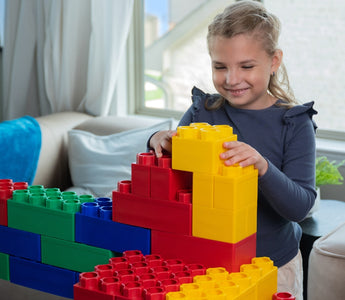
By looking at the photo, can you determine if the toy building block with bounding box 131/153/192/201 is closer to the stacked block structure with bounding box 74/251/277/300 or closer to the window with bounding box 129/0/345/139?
the stacked block structure with bounding box 74/251/277/300

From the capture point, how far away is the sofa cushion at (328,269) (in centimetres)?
163

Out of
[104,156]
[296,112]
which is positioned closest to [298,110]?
[296,112]

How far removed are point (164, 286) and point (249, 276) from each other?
5.4 inches

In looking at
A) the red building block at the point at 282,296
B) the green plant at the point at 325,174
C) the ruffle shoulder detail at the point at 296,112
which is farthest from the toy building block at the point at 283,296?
the green plant at the point at 325,174

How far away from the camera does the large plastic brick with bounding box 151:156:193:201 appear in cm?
100

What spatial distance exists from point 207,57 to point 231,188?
220cm

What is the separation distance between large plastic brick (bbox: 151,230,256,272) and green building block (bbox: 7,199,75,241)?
18cm

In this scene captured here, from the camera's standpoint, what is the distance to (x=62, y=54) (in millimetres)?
3043

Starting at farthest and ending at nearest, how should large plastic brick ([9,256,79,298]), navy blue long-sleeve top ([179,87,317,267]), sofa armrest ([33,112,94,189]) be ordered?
1. sofa armrest ([33,112,94,189])
2. navy blue long-sleeve top ([179,87,317,267])
3. large plastic brick ([9,256,79,298])

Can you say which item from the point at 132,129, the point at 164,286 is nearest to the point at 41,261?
the point at 164,286

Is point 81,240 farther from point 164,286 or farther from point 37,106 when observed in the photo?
point 37,106

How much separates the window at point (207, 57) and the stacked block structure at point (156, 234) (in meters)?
1.82

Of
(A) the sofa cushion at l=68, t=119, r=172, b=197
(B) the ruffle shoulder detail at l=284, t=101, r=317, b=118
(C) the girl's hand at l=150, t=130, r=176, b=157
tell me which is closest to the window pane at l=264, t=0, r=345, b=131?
(A) the sofa cushion at l=68, t=119, r=172, b=197

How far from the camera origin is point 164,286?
2.88ft
